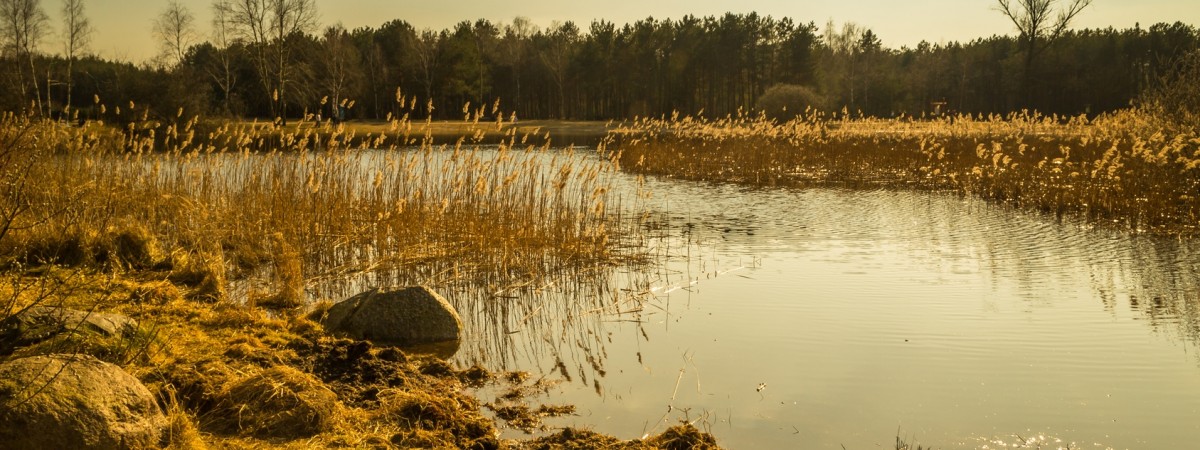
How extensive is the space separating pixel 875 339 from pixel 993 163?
12.7 m

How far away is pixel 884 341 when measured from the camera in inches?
257

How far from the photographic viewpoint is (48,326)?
4938 mm

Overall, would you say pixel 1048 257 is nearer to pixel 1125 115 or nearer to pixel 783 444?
pixel 783 444

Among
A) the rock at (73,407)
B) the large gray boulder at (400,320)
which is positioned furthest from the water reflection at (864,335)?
the rock at (73,407)

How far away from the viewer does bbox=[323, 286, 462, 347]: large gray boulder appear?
21.4ft

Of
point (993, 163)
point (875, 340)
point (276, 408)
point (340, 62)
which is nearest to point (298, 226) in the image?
point (276, 408)

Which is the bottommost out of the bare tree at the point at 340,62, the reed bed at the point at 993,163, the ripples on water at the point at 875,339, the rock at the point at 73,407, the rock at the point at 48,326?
the ripples on water at the point at 875,339

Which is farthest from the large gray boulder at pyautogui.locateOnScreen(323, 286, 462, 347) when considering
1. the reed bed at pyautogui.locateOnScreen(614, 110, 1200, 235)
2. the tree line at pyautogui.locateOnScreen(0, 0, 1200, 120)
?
the tree line at pyautogui.locateOnScreen(0, 0, 1200, 120)

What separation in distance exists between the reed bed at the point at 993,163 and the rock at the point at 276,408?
6622 mm

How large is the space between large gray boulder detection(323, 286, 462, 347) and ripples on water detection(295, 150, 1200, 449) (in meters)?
0.25

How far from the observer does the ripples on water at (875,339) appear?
16.3ft

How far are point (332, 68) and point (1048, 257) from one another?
4121cm

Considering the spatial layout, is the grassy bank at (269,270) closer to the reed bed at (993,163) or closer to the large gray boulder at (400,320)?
the large gray boulder at (400,320)

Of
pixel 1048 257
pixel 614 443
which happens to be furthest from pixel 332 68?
pixel 614 443
